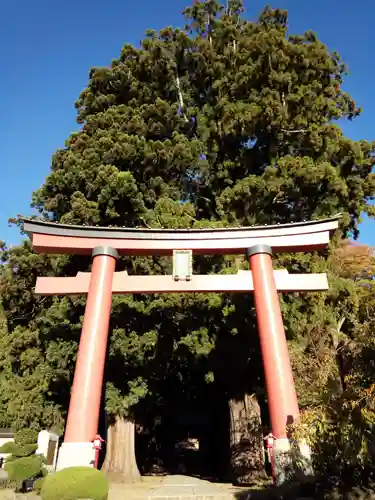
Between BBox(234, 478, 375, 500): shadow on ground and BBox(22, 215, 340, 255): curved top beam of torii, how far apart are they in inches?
192

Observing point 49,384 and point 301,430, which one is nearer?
point 301,430

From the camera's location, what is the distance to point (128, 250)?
9109 mm

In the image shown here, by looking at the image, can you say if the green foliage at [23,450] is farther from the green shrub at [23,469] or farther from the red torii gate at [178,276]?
the red torii gate at [178,276]

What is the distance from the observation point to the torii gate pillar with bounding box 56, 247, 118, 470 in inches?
268

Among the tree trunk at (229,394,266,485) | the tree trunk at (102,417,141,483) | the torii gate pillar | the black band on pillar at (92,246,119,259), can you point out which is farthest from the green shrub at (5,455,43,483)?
the black band on pillar at (92,246,119,259)

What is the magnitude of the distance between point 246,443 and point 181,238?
6.16 metres

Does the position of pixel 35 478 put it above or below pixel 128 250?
below

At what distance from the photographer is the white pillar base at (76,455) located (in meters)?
6.64

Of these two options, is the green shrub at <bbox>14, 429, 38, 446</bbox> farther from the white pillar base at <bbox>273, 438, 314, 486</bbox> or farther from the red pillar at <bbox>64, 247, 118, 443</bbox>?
the white pillar base at <bbox>273, 438, 314, 486</bbox>

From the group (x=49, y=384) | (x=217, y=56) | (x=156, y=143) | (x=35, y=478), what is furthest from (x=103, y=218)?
(x=35, y=478)

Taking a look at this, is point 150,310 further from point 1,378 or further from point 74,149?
point 1,378

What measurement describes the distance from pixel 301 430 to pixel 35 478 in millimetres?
8715

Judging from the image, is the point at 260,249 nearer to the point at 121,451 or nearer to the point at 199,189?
the point at 199,189

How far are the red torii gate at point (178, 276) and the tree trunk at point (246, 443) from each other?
418cm
